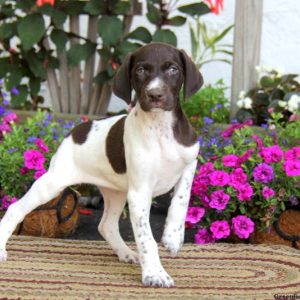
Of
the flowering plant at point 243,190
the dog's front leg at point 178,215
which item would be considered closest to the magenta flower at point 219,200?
the flowering plant at point 243,190

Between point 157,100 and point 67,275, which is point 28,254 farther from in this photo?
point 157,100

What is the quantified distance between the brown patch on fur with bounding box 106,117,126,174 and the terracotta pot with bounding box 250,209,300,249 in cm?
132

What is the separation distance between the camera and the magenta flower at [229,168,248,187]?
15.6 ft

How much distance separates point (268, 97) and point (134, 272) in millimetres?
2835

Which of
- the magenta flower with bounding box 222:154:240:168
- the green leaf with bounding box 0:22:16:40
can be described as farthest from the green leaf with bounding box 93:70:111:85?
the magenta flower with bounding box 222:154:240:168

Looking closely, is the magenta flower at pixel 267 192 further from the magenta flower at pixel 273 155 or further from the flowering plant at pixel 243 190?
the magenta flower at pixel 273 155

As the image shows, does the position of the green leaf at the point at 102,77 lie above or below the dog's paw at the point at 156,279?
above

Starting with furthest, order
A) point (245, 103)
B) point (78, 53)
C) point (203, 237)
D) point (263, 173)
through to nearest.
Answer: point (78, 53) < point (245, 103) < point (203, 237) < point (263, 173)

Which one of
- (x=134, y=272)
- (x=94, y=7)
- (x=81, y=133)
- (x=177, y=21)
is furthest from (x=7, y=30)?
(x=134, y=272)

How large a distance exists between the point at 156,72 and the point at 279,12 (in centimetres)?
400

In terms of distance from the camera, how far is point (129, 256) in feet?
14.7

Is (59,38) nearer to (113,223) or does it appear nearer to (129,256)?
(113,223)

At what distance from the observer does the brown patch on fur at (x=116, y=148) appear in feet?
13.7

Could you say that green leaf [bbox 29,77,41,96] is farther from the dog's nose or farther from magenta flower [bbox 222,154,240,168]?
the dog's nose
